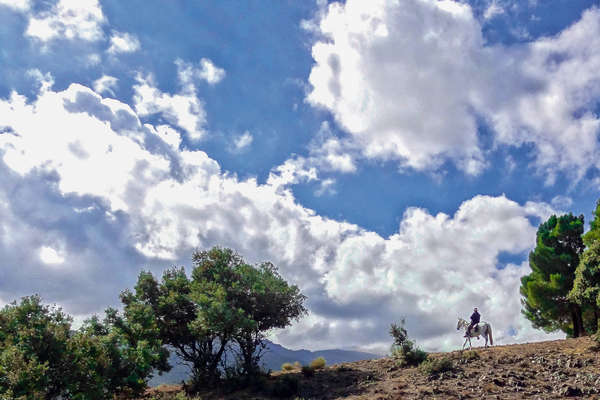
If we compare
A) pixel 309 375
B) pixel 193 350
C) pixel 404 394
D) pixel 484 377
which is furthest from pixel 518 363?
pixel 193 350

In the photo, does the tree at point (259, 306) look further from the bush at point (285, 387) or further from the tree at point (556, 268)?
the tree at point (556, 268)

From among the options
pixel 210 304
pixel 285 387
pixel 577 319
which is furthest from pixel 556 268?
pixel 210 304

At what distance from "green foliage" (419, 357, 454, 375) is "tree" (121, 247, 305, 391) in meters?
13.0

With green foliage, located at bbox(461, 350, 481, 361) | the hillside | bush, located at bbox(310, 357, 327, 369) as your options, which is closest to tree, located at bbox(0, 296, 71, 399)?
the hillside

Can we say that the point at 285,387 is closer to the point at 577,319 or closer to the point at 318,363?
the point at 318,363

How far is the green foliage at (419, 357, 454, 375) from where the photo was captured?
94.9ft

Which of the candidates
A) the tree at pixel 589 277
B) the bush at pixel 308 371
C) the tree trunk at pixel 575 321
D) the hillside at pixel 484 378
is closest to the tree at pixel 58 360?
the hillside at pixel 484 378

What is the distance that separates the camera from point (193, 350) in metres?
38.1

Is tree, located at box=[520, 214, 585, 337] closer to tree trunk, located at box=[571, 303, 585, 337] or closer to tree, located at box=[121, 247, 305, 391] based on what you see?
tree trunk, located at box=[571, 303, 585, 337]

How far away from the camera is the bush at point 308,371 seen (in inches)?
1378

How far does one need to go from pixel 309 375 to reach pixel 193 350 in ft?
33.9

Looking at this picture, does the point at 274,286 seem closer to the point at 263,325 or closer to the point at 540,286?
the point at 263,325

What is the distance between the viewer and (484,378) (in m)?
26.5

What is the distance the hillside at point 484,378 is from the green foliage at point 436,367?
35 cm
